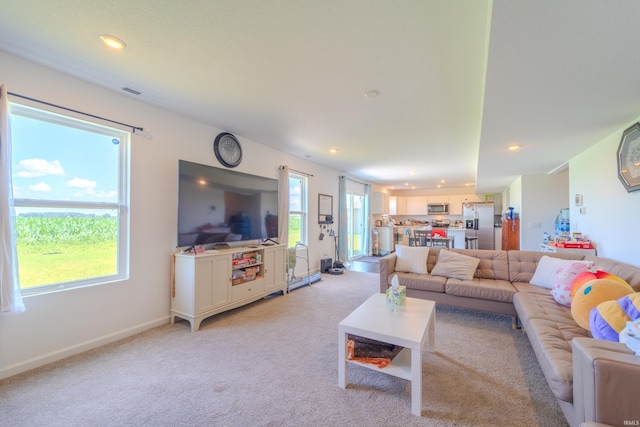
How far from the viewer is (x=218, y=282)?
10.3 ft

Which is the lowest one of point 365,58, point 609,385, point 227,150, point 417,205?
point 609,385

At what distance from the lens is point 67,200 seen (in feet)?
7.90

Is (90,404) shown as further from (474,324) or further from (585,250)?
(585,250)

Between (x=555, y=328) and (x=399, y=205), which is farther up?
(x=399, y=205)

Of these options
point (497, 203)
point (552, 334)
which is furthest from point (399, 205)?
point (552, 334)

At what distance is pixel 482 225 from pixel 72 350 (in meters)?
9.82

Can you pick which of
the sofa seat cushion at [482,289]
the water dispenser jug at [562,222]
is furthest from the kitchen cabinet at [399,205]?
the sofa seat cushion at [482,289]

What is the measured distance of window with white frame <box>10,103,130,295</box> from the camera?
2171 mm

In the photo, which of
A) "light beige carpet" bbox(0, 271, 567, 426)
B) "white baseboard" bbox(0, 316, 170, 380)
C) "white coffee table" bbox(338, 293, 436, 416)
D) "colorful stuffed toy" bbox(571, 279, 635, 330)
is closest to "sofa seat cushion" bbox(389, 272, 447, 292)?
"light beige carpet" bbox(0, 271, 567, 426)

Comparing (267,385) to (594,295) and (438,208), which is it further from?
(438,208)

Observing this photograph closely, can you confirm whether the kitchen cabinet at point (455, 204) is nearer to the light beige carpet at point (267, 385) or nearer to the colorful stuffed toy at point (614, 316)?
the light beige carpet at point (267, 385)

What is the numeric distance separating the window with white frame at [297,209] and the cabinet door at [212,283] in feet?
6.72

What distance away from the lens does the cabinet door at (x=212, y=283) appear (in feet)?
9.61

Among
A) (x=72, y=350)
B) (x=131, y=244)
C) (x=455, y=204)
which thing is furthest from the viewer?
(x=455, y=204)
